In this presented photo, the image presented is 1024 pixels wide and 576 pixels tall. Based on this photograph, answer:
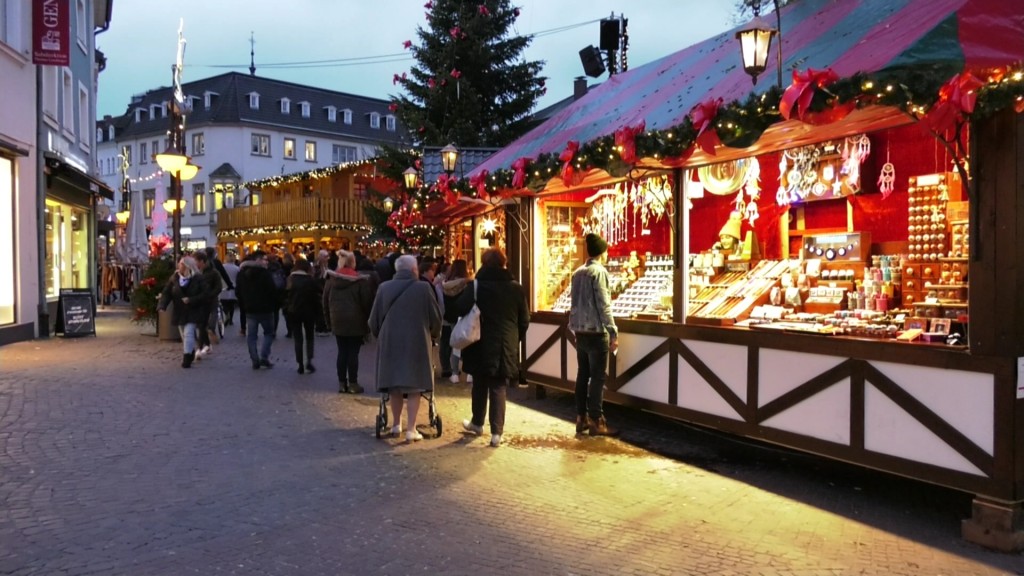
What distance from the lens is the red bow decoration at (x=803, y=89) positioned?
5566 millimetres

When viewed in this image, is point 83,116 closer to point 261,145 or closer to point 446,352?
point 446,352

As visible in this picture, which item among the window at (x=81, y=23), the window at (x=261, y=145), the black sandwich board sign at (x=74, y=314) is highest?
the window at (x=261, y=145)

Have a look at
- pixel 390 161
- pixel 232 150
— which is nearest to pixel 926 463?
A: pixel 390 161

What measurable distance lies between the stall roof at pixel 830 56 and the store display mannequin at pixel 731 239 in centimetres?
171

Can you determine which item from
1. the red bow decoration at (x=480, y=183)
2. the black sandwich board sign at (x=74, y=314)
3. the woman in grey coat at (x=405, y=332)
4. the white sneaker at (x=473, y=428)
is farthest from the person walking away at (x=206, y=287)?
the white sneaker at (x=473, y=428)

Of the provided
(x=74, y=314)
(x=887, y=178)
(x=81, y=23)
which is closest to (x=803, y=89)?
(x=887, y=178)

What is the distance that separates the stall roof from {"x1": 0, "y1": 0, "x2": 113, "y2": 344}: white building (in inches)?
377

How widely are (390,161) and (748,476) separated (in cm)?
1742

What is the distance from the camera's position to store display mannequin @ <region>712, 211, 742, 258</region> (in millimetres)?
9742

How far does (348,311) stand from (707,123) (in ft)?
17.0

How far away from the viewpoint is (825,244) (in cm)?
877

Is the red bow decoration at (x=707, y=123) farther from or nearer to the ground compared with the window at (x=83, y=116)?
nearer to the ground

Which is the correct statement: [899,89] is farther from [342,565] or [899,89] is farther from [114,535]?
[114,535]

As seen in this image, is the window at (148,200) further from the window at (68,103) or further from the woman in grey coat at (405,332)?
the woman in grey coat at (405,332)
